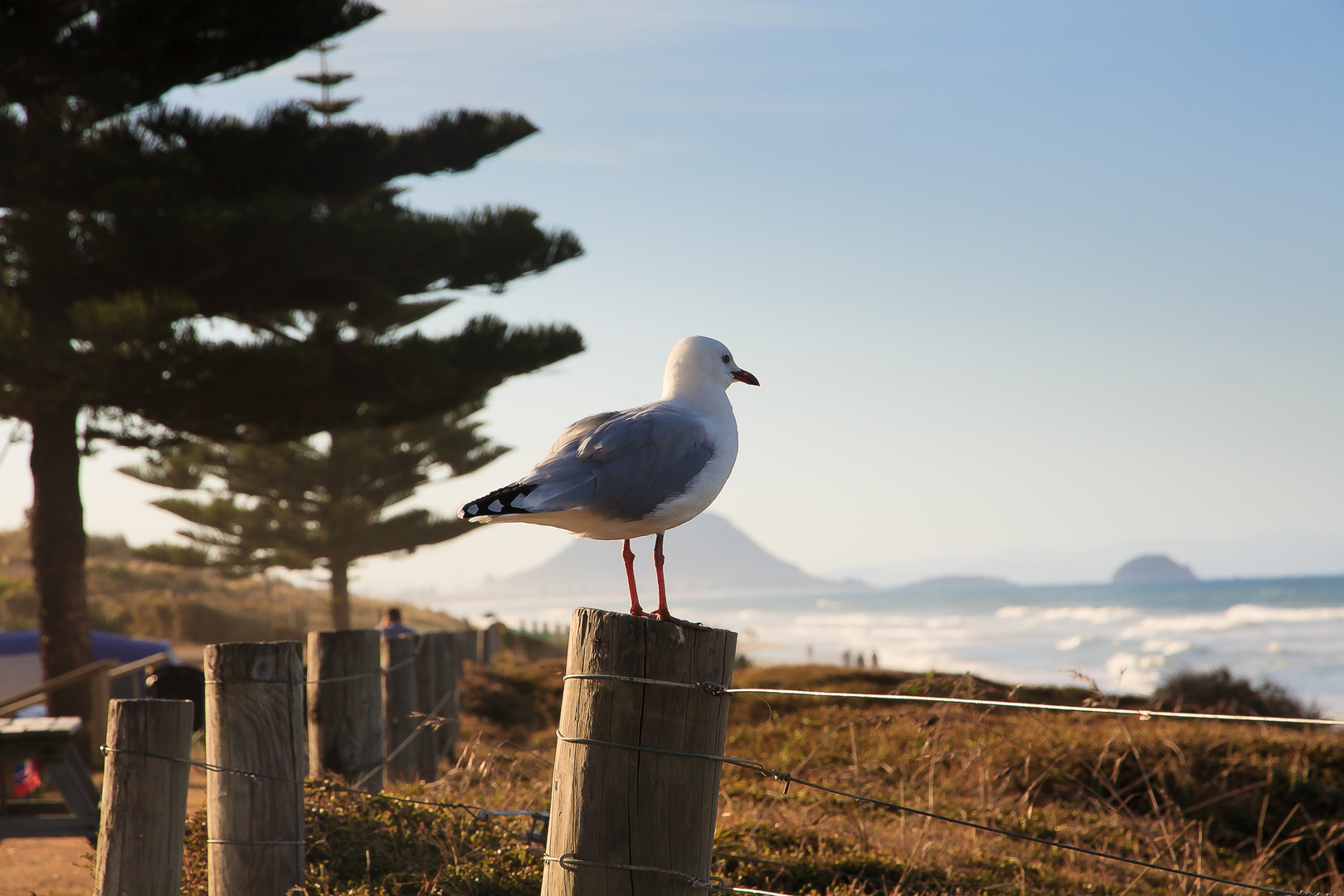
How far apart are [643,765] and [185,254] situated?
8.86m

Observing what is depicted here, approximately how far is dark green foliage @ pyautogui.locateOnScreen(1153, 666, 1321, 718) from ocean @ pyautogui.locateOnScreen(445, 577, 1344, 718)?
579 cm

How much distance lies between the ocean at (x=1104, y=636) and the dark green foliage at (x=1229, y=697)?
5.79 metres

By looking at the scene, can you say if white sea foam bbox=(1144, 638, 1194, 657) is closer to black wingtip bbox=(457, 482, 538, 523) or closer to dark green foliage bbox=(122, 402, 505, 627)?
dark green foliage bbox=(122, 402, 505, 627)

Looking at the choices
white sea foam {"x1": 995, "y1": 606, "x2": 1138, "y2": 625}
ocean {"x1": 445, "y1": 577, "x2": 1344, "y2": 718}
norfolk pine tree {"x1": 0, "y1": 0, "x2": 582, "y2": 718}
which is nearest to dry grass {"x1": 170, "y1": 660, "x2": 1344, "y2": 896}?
norfolk pine tree {"x1": 0, "y1": 0, "x2": 582, "y2": 718}

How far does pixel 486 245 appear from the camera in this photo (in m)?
11.3

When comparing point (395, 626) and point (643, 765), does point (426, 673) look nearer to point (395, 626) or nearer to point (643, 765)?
point (395, 626)

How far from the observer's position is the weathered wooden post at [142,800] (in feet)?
9.64

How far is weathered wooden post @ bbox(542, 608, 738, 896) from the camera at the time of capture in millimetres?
1997

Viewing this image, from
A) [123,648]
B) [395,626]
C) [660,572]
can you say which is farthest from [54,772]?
[123,648]

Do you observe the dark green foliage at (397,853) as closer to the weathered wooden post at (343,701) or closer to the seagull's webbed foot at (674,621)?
the weathered wooden post at (343,701)

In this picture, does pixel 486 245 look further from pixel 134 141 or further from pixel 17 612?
pixel 17 612

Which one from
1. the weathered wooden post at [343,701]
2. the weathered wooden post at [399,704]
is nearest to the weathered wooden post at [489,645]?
the weathered wooden post at [399,704]

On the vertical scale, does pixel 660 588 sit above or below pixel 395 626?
above

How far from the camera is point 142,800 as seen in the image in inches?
116
